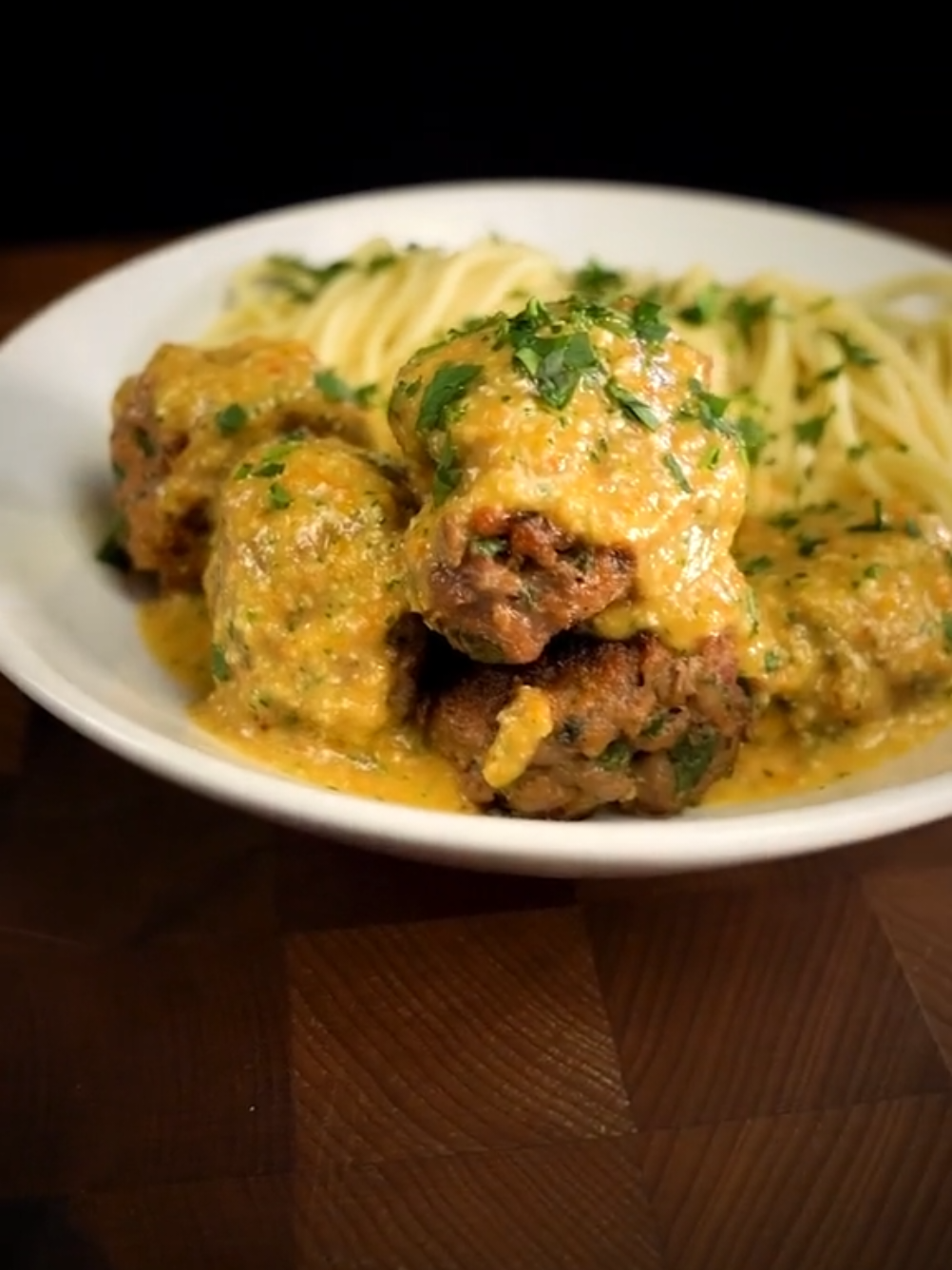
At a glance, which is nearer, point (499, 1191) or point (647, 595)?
point (499, 1191)

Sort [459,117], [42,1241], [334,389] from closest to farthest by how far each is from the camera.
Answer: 1. [42,1241]
2. [334,389]
3. [459,117]

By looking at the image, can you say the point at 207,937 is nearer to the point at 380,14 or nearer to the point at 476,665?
the point at 476,665

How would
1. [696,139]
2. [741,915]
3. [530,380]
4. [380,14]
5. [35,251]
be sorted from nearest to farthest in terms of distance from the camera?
[530,380]
[741,915]
[35,251]
[380,14]
[696,139]

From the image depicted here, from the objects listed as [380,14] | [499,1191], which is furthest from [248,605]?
[380,14]

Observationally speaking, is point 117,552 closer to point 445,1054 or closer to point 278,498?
point 278,498

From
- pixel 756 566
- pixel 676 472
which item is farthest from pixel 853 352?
pixel 676 472

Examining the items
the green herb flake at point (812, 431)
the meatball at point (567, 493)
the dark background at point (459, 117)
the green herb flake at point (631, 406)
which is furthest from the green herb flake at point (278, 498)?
the dark background at point (459, 117)

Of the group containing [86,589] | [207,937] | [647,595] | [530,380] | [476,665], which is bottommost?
[207,937]
